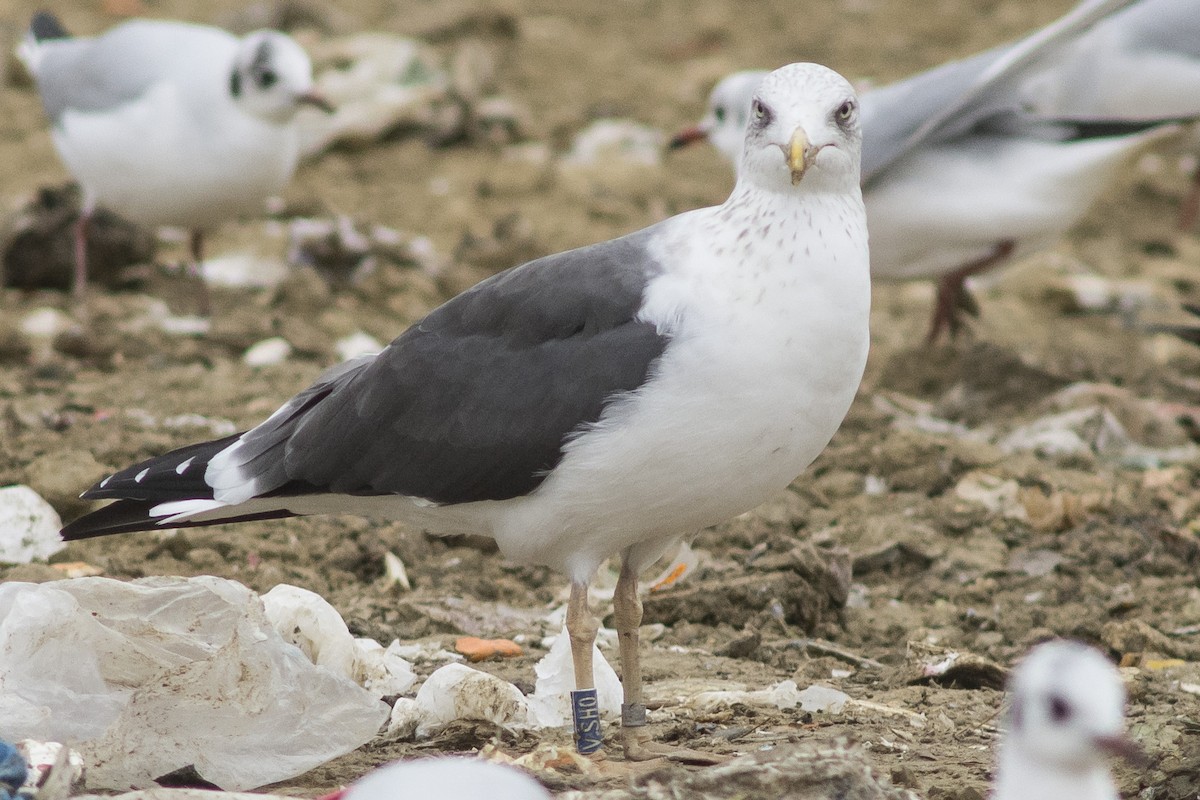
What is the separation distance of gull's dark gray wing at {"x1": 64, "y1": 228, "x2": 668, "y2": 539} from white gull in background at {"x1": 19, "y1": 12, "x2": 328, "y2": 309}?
3733mm

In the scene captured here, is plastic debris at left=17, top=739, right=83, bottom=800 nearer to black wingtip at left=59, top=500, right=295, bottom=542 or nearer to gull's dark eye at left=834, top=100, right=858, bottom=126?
black wingtip at left=59, top=500, right=295, bottom=542

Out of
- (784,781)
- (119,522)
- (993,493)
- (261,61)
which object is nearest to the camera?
(784,781)

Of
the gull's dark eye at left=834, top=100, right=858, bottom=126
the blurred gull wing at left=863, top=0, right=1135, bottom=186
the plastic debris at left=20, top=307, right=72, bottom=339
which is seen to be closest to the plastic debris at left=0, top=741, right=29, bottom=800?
the gull's dark eye at left=834, top=100, right=858, bottom=126

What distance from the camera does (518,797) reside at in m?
2.62

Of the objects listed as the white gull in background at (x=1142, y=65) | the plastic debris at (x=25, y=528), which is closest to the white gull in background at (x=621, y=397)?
the plastic debris at (x=25, y=528)

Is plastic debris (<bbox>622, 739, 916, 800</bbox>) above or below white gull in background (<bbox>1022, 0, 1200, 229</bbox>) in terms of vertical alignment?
below

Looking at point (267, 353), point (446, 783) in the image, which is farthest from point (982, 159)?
point (446, 783)

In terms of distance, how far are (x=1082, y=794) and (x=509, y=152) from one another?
8.20 metres

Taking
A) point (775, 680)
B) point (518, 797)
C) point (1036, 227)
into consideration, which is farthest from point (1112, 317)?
point (518, 797)

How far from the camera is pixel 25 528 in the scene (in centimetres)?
486

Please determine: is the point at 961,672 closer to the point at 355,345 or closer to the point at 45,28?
the point at 355,345

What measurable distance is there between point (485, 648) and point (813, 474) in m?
2.04

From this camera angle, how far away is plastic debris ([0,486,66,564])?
4.82m

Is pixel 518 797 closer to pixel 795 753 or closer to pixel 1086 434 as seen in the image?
pixel 795 753
